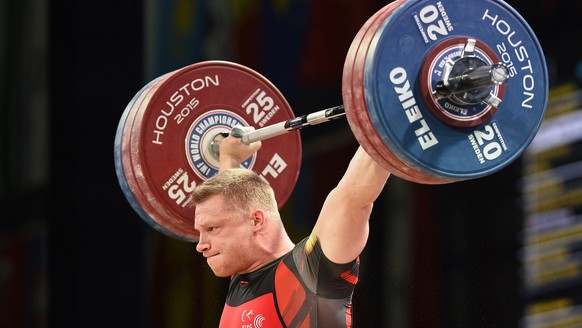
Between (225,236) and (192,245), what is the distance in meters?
1.81

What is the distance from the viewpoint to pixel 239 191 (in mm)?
2711

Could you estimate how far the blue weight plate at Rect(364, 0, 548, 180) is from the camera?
220 cm

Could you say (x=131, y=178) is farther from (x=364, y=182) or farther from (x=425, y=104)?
(x=425, y=104)

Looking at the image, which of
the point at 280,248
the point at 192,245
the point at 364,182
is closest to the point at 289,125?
the point at 280,248

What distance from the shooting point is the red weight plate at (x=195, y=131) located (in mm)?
2988

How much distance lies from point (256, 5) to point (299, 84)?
0.47 meters

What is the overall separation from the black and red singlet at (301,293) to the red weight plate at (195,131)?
1.50 feet

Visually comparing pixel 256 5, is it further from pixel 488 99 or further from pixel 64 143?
pixel 488 99

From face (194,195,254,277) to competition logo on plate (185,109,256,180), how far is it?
14.2 inches

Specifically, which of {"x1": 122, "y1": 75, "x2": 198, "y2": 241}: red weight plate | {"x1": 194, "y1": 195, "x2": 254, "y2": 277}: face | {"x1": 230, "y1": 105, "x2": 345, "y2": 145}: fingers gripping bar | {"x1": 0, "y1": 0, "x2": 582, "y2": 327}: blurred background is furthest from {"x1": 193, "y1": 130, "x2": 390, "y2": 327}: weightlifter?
{"x1": 0, "y1": 0, "x2": 582, "y2": 327}: blurred background

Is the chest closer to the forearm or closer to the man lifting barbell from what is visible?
the man lifting barbell

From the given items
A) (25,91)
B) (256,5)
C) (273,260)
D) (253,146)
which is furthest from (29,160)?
(273,260)

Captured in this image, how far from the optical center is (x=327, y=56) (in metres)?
4.29

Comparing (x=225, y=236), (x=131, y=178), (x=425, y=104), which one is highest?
(x=131, y=178)
